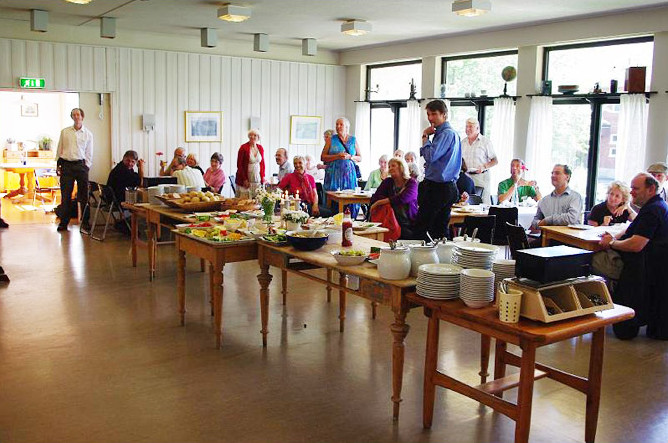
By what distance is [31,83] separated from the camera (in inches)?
397

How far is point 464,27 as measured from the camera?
995 centimetres

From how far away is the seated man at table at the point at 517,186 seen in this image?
8219mm

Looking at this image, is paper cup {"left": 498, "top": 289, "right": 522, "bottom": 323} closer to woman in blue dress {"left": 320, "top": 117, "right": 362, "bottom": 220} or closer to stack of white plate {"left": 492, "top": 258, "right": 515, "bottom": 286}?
stack of white plate {"left": 492, "top": 258, "right": 515, "bottom": 286}

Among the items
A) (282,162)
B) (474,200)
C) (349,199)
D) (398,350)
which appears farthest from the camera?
(282,162)

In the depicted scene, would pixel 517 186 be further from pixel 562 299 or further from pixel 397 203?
pixel 562 299

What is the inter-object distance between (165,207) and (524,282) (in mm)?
4617

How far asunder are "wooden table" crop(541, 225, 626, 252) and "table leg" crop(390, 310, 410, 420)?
8.28ft

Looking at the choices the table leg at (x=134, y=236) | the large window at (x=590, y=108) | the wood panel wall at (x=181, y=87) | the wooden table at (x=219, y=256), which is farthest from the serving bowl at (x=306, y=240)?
the wood panel wall at (x=181, y=87)

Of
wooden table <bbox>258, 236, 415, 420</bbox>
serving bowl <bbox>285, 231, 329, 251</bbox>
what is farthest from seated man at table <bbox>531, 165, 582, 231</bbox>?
serving bowl <bbox>285, 231, 329, 251</bbox>

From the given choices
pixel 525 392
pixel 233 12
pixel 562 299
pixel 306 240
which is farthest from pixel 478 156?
pixel 525 392

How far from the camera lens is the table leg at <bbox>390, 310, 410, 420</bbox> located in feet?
12.1

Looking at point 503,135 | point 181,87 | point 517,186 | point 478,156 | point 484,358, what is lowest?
point 484,358

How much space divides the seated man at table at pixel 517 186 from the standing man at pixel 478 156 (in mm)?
743

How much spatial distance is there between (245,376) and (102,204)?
6002 mm
